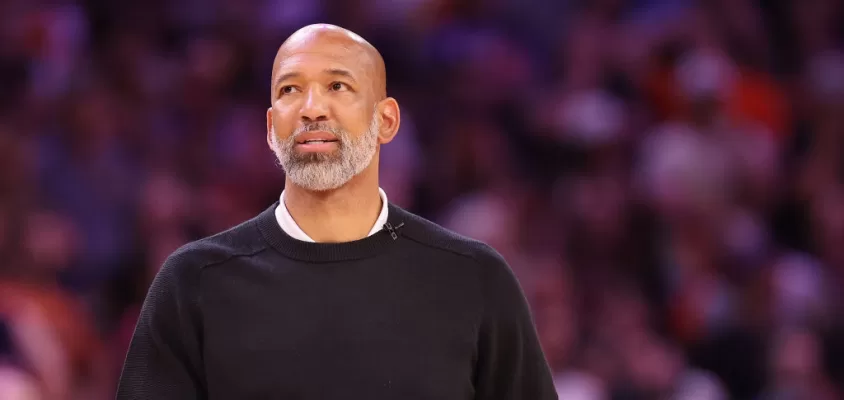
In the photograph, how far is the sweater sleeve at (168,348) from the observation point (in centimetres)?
238

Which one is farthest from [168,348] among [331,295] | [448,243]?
[448,243]

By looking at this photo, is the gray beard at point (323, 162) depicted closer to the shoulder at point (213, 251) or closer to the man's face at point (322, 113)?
the man's face at point (322, 113)

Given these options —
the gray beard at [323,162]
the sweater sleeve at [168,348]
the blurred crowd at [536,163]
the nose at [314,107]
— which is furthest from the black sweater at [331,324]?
the blurred crowd at [536,163]

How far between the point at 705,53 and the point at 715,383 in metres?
1.68

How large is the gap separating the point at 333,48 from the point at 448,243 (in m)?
0.44

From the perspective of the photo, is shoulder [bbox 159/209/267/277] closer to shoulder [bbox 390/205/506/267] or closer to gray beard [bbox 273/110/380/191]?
gray beard [bbox 273/110/380/191]

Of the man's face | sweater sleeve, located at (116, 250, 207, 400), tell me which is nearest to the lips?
the man's face

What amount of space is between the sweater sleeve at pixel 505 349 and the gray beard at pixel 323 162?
319 mm

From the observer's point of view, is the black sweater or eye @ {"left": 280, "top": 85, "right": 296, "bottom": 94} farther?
eye @ {"left": 280, "top": 85, "right": 296, "bottom": 94}

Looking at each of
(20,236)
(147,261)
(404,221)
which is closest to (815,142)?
(147,261)

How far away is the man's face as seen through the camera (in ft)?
7.97

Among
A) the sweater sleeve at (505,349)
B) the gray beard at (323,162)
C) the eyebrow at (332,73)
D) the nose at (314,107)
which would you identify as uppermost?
the eyebrow at (332,73)

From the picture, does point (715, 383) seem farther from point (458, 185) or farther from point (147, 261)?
point (147, 261)

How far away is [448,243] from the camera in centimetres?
256
